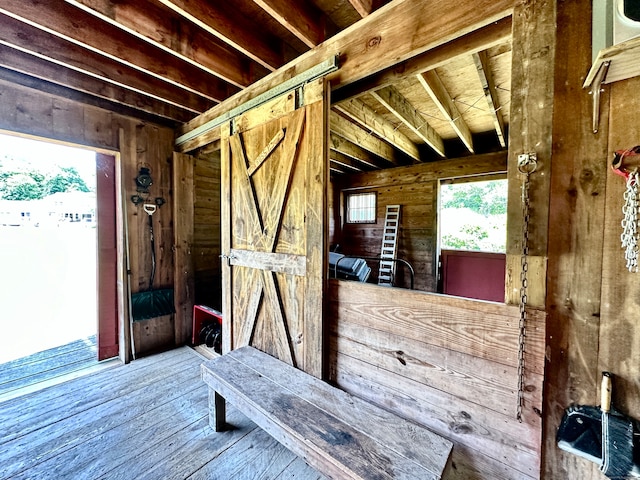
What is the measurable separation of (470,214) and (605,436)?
421cm

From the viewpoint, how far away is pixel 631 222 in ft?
2.68

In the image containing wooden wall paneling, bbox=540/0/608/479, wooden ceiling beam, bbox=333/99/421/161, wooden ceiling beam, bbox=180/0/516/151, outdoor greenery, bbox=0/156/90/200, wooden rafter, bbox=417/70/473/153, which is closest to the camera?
wooden wall paneling, bbox=540/0/608/479

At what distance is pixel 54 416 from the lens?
6.36 ft

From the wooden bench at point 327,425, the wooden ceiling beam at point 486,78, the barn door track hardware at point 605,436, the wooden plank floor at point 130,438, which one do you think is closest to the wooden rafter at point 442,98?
the wooden ceiling beam at point 486,78

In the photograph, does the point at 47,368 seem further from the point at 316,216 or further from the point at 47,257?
the point at 316,216

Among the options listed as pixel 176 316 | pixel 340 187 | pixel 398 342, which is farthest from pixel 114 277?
pixel 340 187

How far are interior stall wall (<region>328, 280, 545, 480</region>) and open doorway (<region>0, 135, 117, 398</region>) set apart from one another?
123 inches

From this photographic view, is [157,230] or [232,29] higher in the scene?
[232,29]

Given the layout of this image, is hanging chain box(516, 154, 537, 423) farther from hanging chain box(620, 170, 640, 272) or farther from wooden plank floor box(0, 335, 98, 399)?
wooden plank floor box(0, 335, 98, 399)

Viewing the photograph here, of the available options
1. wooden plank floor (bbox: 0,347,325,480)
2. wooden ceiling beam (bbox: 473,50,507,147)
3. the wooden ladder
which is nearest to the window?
the wooden ladder

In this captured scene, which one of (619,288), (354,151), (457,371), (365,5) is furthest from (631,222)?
(354,151)

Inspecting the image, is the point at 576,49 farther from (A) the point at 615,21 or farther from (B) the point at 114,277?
(B) the point at 114,277

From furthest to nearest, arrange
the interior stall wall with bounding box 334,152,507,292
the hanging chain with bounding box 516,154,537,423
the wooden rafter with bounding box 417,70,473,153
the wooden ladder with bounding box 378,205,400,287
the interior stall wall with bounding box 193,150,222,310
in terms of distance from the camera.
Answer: the wooden ladder with bounding box 378,205,400,287
the interior stall wall with bounding box 334,152,507,292
the interior stall wall with bounding box 193,150,222,310
the wooden rafter with bounding box 417,70,473,153
the hanging chain with bounding box 516,154,537,423

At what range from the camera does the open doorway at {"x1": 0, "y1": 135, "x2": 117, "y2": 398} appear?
273cm
